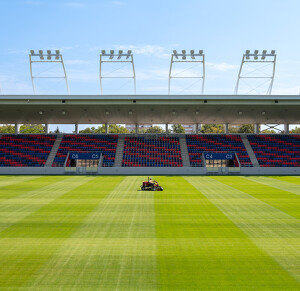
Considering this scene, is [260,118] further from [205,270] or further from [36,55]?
[205,270]

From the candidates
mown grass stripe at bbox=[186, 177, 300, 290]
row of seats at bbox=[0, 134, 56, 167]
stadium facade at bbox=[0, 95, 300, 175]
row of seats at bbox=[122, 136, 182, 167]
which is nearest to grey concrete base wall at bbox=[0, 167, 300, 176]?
stadium facade at bbox=[0, 95, 300, 175]

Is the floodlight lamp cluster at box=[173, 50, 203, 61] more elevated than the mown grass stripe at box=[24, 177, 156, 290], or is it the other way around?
the floodlight lamp cluster at box=[173, 50, 203, 61]

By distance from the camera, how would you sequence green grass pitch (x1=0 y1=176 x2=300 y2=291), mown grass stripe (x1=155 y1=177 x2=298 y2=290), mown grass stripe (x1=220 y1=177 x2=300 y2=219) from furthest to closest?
mown grass stripe (x1=220 y1=177 x2=300 y2=219) < green grass pitch (x1=0 y1=176 x2=300 y2=291) < mown grass stripe (x1=155 y1=177 x2=298 y2=290)

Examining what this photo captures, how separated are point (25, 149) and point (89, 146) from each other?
9552mm

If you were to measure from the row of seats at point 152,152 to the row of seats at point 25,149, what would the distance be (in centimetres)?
1204

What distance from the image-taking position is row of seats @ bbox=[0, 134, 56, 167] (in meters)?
39.6

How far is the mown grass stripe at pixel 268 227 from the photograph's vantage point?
854 cm

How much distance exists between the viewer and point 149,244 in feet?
31.9

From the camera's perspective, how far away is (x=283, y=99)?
34.2 m

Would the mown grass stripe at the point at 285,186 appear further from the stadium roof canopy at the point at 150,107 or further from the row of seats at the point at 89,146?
the row of seats at the point at 89,146

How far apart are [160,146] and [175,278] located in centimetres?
3683

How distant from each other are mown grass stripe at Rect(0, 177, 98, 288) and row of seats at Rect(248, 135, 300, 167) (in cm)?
3381

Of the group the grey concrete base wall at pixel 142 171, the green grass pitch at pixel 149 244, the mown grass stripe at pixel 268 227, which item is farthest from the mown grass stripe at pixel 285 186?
the grey concrete base wall at pixel 142 171

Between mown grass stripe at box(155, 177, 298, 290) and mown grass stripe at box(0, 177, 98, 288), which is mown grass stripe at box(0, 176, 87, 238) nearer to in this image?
mown grass stripe at box(0, 177, 98, 288)
